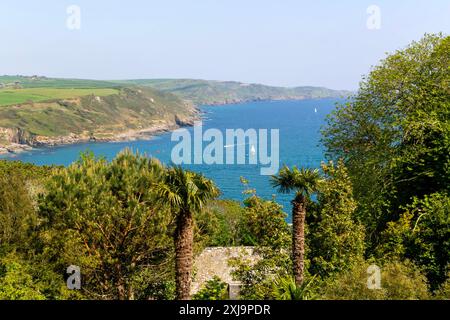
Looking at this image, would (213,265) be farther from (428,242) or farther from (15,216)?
(428,242)

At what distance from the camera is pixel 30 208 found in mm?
30234

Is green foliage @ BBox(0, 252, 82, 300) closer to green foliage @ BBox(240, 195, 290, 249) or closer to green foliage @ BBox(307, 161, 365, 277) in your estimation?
green foliage @ BBox(240, 195, 290, 249)

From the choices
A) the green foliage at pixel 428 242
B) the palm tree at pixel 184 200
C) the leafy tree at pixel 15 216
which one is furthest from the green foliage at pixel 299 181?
the leafy tree at pixel 15 216

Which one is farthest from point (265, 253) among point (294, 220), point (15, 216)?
point (15, 216)

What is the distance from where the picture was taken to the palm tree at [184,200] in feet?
67.5

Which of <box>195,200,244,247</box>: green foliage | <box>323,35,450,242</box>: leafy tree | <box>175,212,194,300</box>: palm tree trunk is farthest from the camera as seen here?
<box>195,200,244,247</box>: green foliage

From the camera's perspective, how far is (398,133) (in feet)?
112

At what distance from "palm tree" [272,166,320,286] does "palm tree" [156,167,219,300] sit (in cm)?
436

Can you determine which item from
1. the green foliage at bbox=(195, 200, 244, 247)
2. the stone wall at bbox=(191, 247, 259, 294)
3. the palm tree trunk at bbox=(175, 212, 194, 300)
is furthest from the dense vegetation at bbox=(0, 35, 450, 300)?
the green foliage at bbox=(195, 200, 244, 247)

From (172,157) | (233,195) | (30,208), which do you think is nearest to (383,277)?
(30,208)

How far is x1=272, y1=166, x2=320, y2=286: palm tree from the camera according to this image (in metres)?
23.6

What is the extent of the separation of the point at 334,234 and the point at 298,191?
445cm

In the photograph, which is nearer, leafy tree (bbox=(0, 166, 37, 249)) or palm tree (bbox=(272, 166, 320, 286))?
palm tree (bbox=(272, 166, 320, 286))
